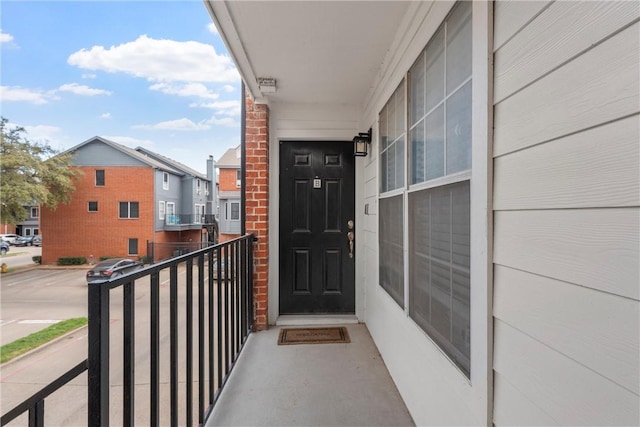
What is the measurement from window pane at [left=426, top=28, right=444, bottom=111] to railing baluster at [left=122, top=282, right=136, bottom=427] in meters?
1.44

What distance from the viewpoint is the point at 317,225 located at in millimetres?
3043

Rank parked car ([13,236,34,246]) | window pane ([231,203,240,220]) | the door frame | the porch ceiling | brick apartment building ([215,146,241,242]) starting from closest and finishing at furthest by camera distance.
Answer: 1. the porch ceiling
2. the door frame
3. window pane ([231,203,240,220])
4. brick apartment building ([215,146,241,242])
5. parked car ([13,236,34,246])

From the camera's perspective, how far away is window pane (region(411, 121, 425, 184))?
1.50m

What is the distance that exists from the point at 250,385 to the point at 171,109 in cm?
2110

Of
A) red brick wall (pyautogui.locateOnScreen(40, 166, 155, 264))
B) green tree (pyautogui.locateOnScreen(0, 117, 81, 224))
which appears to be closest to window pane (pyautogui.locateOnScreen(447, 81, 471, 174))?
red brick wall (pyautogui.locateOnScreen(40, 166, 155, 264))

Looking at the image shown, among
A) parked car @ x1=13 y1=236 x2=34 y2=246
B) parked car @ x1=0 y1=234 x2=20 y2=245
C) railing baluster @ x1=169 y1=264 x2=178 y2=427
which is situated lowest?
parked car @ x1=13 y1=236 x2=34 y2=246

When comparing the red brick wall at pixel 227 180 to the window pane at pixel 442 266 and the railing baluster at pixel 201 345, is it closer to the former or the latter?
the railing baluster at pixel 201 345

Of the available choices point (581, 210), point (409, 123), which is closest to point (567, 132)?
point (581, 210)

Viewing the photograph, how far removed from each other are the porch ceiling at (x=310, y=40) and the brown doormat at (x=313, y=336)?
2327 millimetres

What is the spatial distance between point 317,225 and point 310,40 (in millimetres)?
1736

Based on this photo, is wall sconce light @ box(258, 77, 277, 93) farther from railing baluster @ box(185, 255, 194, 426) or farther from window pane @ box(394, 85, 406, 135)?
railing baluster @ box(185, 255, 194, 426)

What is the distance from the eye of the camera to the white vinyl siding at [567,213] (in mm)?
482

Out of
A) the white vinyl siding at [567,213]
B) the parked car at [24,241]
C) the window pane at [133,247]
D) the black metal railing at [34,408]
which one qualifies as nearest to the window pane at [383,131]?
the white vinyl siding at [567,213]

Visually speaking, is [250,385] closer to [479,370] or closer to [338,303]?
[338,303]
